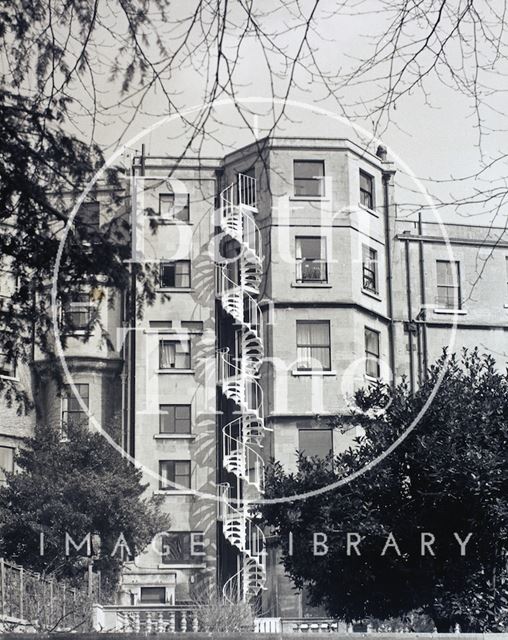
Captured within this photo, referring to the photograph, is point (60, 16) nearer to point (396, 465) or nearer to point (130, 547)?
point (396, 465)

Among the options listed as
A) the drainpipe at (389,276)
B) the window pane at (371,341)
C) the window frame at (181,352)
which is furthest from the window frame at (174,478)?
the drainpipe at (389,276)

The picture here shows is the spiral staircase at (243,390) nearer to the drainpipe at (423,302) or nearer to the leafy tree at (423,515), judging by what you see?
the drainpipe at (423,302)

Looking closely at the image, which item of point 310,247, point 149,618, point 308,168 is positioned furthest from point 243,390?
A: point 149,618

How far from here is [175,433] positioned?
130 feet

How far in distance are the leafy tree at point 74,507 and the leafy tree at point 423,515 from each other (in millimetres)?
8649

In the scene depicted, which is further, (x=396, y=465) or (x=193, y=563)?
(x=193, y=563)

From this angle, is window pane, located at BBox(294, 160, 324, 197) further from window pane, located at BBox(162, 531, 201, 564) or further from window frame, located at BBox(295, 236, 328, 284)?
window pane, located at BBox(162, 531, 201, 564)

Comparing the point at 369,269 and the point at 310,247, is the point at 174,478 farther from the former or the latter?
the point at 369,269

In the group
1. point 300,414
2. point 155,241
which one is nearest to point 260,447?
point 300,414

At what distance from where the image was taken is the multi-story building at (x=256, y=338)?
126ft

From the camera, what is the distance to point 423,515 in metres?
25.5

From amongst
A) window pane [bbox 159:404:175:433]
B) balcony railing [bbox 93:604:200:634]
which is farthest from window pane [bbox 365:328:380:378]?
balcony railing [bbox 93:604:200:634]

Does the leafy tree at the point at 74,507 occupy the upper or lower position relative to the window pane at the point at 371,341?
lower

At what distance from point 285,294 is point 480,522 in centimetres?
1600
